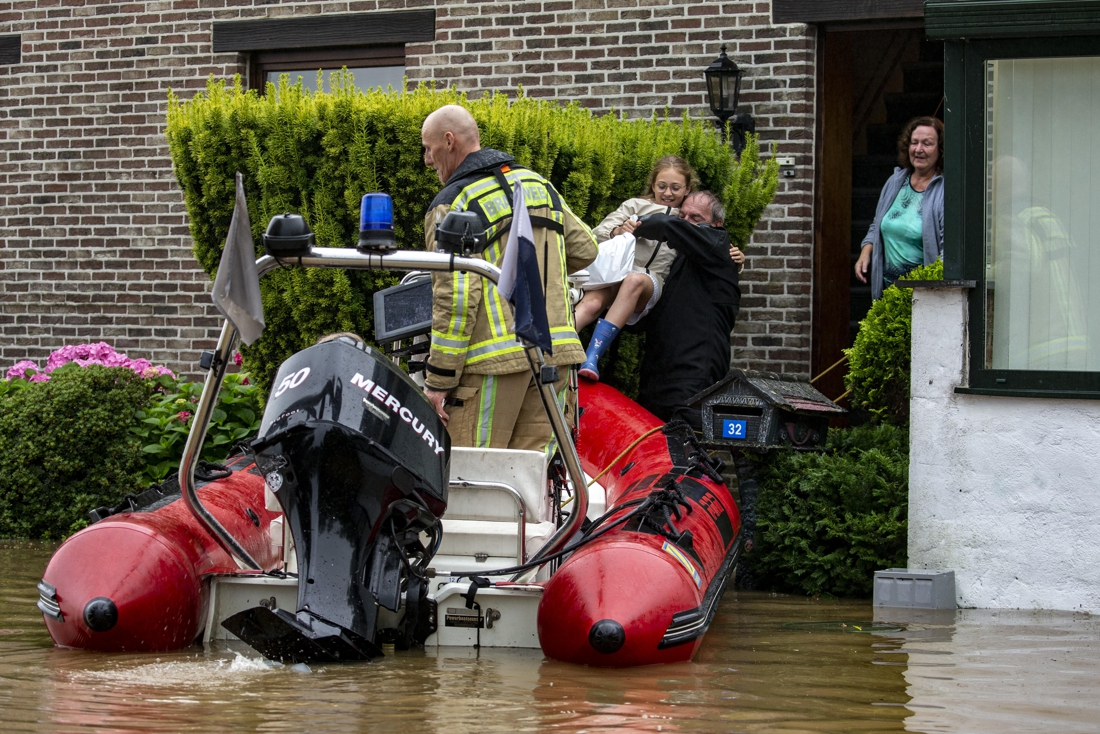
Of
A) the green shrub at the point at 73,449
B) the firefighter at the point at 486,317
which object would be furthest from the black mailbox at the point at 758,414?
the green shrub at the point at 73,449

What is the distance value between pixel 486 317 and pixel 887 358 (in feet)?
8.29

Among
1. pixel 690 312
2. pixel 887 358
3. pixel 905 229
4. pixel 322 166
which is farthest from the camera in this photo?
pixel 905 229

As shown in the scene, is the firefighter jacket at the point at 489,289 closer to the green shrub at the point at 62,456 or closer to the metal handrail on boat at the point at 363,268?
the metal handrail on boat at the point at 363,268

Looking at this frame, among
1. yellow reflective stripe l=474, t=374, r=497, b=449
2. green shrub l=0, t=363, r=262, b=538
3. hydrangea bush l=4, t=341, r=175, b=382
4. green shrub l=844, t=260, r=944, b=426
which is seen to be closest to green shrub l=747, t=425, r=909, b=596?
green shrub l=844, t=260, r=944, b=426

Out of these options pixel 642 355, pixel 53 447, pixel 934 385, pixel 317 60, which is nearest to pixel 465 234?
pixel 934 385

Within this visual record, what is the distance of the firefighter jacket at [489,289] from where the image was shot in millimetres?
5438

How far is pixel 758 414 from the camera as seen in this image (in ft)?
22.8

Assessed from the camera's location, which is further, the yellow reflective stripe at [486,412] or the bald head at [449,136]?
Answer: the bald head at [449,136]

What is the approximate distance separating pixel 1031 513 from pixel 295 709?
3.41 metres

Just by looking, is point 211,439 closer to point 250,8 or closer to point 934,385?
point 250,8

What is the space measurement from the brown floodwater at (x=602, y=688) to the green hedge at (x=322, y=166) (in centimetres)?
265

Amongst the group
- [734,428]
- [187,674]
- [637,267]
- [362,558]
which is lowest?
[187,674]

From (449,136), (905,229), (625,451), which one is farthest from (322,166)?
(905,229)

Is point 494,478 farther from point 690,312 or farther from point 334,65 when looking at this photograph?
point 334,65
